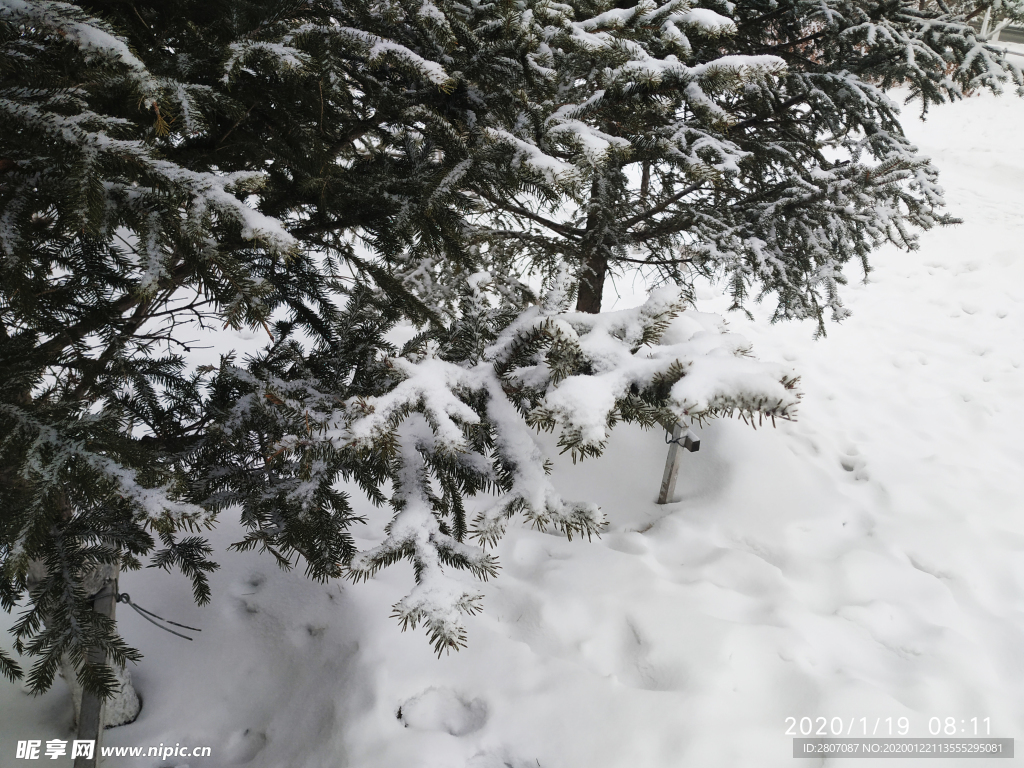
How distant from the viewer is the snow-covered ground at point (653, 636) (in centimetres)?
202

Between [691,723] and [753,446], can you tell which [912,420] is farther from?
[691,723]

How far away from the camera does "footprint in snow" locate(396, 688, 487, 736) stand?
208cm

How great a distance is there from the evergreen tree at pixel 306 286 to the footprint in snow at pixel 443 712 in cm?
87

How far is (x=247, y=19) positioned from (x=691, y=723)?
2711mm

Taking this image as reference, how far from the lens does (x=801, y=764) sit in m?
1.86

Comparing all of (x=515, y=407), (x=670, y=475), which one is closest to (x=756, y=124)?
(x=670, y=475)

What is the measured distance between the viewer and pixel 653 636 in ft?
7.62

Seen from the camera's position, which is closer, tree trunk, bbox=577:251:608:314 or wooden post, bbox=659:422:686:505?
wooden post, bbox=659:422:686:505

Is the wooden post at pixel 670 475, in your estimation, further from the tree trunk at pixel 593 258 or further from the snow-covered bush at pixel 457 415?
the snow-covered bush at pixel 457 415

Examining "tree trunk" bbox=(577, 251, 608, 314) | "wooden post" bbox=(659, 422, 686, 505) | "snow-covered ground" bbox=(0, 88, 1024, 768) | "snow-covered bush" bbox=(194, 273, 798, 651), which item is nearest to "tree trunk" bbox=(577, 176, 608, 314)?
"tree trunk" bbox=(577, 251, 608, 314)

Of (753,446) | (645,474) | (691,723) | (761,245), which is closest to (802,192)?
(761,245)

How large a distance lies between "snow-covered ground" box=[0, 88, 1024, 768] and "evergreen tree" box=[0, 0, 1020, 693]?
90 centimetres
